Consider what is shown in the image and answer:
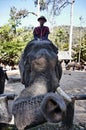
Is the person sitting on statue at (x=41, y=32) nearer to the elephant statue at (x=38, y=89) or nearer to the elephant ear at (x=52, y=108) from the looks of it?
the elephant statue at (x=38, y=89)

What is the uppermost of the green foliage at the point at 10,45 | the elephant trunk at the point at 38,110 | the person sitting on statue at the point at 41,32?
the person sitting on statue at the point at 41,32

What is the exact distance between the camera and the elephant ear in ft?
6.24

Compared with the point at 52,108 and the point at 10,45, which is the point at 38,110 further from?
the point at 10,45

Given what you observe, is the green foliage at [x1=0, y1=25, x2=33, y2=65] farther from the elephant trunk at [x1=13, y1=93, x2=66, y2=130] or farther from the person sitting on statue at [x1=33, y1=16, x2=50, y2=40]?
the elephant trunk at [x1=13, y1=93, x2=66, y2=130]

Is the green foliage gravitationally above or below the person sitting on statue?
below

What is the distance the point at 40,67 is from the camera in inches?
116

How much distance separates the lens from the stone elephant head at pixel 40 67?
2.79 meters

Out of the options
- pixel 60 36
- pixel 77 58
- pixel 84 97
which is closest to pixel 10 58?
pixel 77 58

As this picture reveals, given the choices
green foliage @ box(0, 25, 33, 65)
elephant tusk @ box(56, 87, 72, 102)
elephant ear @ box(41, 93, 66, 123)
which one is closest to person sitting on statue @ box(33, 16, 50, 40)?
elephant tusk @ box(56, 87, 72, 102)

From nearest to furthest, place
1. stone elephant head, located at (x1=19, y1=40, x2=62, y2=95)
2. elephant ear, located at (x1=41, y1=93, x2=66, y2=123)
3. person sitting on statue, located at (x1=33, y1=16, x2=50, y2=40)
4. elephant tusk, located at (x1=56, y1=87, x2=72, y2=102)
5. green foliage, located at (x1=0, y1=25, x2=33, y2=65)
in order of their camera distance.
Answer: elephant ear, located at (x1=41, y1=93, x2=66, y2=123) < stone elephant head, located at (x1=19, y1=40, x2=62, y2=95) < elephant tusk, located at (x1=56, y1=87, x2=72, y2=102) < person sitting on statue, located at (x1=33, y1=16, x2=50, y2=40) < green foliage, located at (x1=0, y1=25, x2=33, y2=65)

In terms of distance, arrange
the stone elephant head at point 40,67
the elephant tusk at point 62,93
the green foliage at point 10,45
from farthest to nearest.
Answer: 1. the green foliage at point 10,45
2. the elephant tusk at point 62,93
3. the stone elephant head at point 40,67

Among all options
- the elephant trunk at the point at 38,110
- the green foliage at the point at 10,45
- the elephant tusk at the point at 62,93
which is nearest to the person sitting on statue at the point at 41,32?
the elephant tusk at the point at 62,93

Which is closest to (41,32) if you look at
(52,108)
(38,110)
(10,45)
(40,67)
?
(40,67)

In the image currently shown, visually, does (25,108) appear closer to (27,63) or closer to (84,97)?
(27,63)
